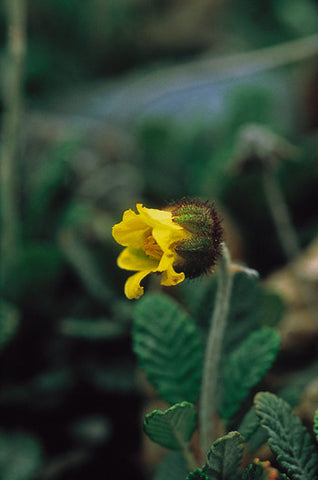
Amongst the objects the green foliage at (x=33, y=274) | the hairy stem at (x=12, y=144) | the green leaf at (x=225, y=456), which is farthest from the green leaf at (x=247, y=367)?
the hairy stem at (x=12, y=144)

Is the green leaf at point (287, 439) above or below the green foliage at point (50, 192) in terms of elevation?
below

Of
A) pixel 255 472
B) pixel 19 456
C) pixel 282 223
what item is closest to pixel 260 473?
pixel 255 472

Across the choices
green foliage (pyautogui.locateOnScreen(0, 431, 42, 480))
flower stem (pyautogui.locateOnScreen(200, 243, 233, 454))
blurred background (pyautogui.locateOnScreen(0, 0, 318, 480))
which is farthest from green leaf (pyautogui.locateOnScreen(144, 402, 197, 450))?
green foliage (pyautogui.locateOnScreen(0, 431, 42, 480))

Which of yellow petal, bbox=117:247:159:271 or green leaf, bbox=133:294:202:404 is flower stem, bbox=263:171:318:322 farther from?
yellow petal, bbox=117:247:159:271

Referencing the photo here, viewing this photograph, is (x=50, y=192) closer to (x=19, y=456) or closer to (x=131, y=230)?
(x=19, y=456)

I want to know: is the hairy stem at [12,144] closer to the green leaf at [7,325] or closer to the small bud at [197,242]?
the green leaf at [7,325]

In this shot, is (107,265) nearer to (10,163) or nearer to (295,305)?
(10,163)

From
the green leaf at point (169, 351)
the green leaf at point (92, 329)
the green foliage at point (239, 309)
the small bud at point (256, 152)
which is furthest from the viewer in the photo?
the small bud at point (256, 152)
